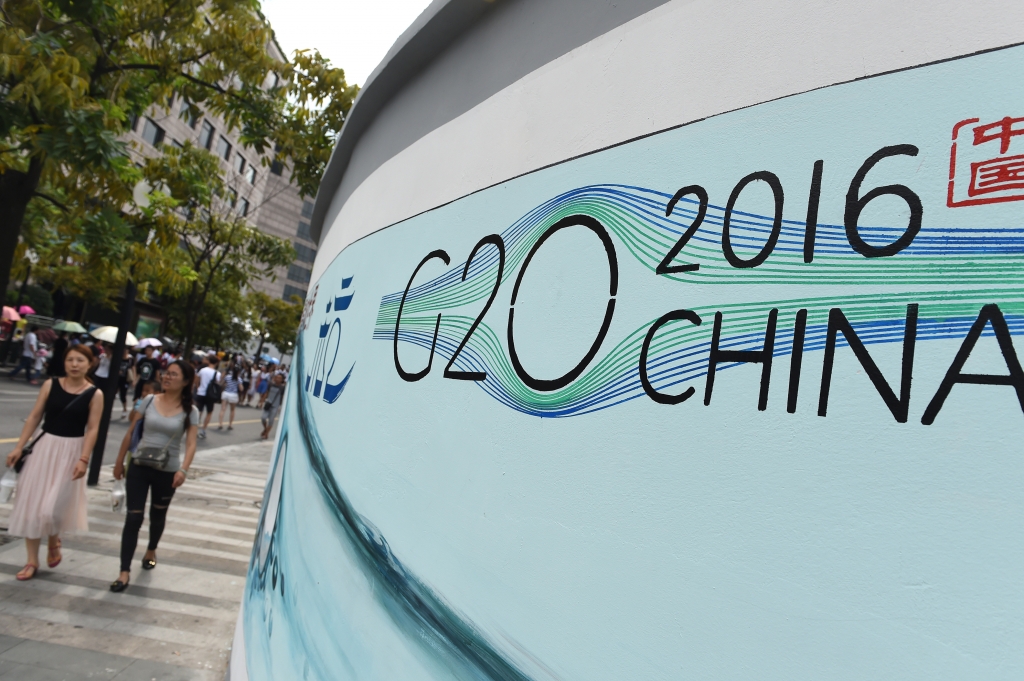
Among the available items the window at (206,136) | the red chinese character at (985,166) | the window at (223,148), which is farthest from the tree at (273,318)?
the red chinese character at (985,166)

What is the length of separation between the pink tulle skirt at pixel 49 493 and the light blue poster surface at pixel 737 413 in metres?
3.81

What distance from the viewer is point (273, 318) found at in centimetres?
4453

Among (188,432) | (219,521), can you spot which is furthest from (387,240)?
(219,521)

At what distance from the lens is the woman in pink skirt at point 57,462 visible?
5090 millimetres

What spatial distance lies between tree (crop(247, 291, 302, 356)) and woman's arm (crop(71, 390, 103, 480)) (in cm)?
3602

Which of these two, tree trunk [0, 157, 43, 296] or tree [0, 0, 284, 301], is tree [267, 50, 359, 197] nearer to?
tree [0, 0, 284, 301]

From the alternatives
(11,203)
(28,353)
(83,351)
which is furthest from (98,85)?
(28,353)

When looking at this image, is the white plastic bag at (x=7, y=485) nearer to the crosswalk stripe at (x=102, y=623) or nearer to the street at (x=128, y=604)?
the street at (x=128, y=604)

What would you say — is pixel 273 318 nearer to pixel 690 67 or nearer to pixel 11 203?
pixel 11 203

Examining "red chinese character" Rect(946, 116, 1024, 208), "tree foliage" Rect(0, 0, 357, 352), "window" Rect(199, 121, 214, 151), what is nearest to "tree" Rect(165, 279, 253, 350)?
"window" Rect(199, 121, 214, 151)

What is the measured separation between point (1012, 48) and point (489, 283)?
1.38 m

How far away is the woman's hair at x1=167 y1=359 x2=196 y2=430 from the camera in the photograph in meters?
5.36

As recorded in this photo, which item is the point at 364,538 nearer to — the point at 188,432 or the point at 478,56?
the point at 478,56

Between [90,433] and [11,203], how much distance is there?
3.23 m
